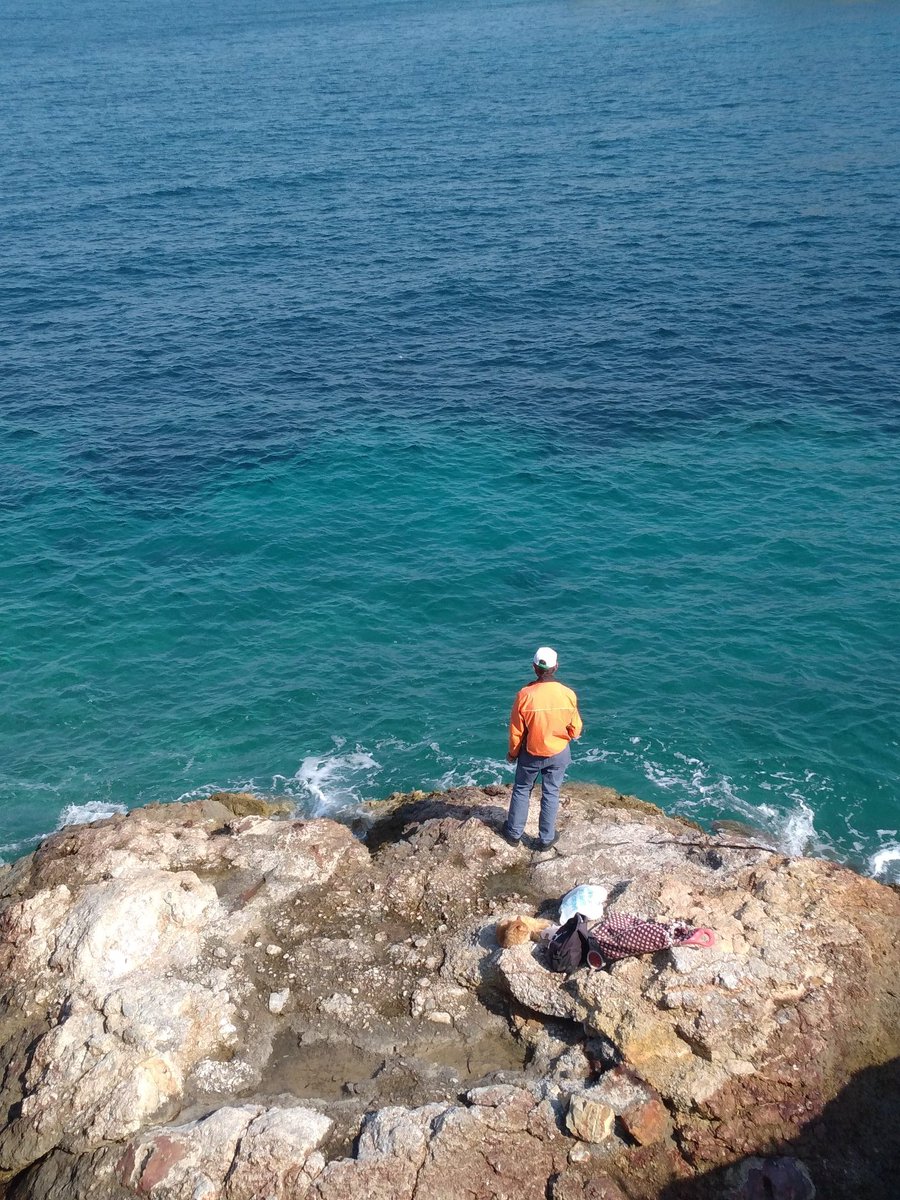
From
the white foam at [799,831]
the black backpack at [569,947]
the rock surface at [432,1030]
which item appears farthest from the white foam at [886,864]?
the black backpack at [569,947]

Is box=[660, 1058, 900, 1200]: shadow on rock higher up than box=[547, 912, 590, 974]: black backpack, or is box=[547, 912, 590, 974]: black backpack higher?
box=[547, 912, 590, 974]: black backpack

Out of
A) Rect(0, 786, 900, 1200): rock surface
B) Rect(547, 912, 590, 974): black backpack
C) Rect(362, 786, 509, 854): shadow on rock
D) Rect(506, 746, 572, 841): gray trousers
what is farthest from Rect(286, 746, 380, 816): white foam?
Rect(547, 912, 590, 974): black backpack

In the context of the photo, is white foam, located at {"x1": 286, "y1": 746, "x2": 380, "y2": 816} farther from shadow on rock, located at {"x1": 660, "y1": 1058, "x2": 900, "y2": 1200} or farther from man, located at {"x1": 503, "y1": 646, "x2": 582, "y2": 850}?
shadow on rock, located at {"x1": 660, "y1": 1058, "x2": 900, "y2": 1200}

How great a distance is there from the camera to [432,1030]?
1223 cm

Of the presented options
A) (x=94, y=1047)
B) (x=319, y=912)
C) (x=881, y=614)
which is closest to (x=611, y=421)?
(x=881, y=614)

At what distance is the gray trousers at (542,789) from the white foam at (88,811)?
446 inches

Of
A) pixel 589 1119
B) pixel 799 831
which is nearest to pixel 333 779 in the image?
pixel 799 831

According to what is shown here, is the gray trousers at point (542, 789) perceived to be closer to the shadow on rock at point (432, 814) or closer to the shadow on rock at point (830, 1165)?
the shadow on rock at point (432, 814)

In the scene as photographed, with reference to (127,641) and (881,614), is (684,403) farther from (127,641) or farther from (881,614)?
(127,641)

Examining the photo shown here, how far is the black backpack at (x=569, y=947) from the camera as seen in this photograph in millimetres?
12141

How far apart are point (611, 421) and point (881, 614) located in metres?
13.7

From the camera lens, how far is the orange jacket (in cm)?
1424

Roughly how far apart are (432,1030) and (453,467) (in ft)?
83.3

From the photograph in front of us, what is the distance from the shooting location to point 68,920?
44.9ft
